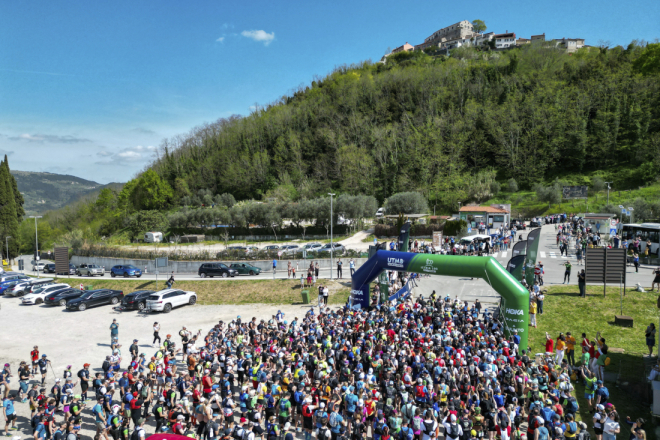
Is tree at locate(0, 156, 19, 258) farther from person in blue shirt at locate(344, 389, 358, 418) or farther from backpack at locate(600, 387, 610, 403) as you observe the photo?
backpack at locate(600, 387, 610, 403)

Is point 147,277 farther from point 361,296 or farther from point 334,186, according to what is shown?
point 334,186

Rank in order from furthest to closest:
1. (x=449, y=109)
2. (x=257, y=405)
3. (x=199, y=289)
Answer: (x=449, y=109) < (x=199, y=289) < (x=257, y=405)

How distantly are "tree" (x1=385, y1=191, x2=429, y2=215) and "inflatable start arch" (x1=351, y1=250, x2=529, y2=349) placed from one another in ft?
129

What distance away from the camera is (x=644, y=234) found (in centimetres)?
3144

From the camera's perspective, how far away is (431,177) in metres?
77.3

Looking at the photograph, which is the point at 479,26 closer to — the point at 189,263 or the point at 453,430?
the point at 189,263

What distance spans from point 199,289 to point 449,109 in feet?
260

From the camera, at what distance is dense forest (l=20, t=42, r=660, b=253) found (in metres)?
69.1

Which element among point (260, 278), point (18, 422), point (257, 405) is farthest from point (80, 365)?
point (260, 278)

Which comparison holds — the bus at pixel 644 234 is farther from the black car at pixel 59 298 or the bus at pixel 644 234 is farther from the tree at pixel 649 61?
the tree at pixel 649 61

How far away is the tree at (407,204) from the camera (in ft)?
192

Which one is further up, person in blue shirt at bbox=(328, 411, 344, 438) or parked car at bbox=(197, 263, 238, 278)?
parked car at bbox=(197, 263, 238, 278)

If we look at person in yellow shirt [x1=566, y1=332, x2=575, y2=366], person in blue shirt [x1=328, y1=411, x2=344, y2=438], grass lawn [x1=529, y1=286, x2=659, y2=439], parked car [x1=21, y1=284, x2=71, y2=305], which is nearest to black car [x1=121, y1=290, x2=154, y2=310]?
parked car [x1=21, y1=284, x2=71, y2=305]

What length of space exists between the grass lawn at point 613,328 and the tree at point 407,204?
35.4 meters
